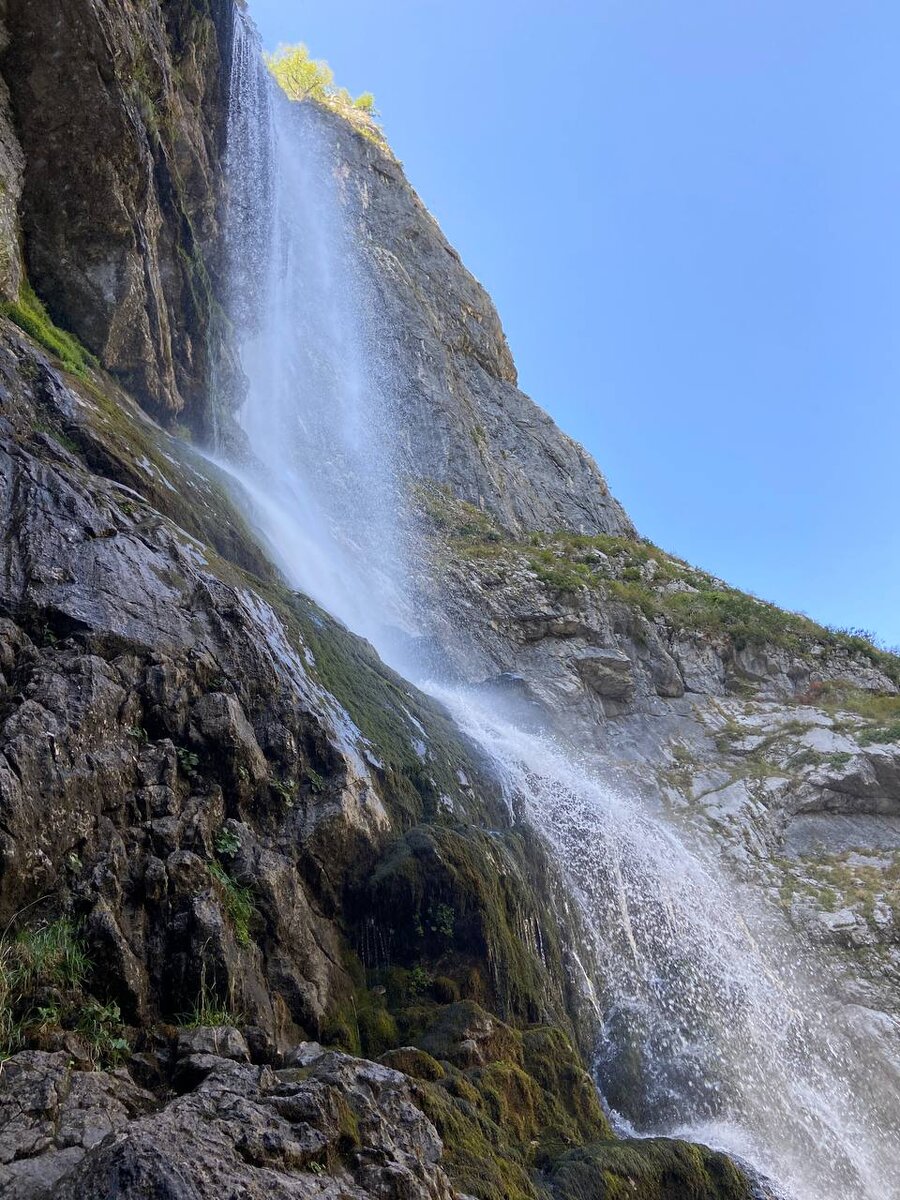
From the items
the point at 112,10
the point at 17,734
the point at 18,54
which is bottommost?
the point at 17,734

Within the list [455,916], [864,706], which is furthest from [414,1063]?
[864,706]

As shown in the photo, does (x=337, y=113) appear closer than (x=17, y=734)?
No

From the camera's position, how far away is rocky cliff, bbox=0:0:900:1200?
4.72 metres

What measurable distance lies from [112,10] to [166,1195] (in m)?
14.6

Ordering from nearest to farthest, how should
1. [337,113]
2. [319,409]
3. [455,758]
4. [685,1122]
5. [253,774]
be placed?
[253,774] < [685,1122] < [455,758] < [319,409] < [337,113]

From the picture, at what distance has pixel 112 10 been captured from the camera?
502 inches

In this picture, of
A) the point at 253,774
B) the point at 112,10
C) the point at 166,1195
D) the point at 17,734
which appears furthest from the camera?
the point at 112,10

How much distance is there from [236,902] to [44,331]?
8.98 m

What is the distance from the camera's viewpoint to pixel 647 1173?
6348 millimetres

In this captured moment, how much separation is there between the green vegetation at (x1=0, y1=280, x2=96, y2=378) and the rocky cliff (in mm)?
118

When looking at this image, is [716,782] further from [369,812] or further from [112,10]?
[112,10]

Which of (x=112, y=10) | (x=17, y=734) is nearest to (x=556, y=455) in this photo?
(x=112, y=10)

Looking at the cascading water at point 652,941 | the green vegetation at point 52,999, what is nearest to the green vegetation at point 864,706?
the cascading water at point 652,941

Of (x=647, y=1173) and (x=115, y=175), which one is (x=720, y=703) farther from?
(x=115, y=175)
